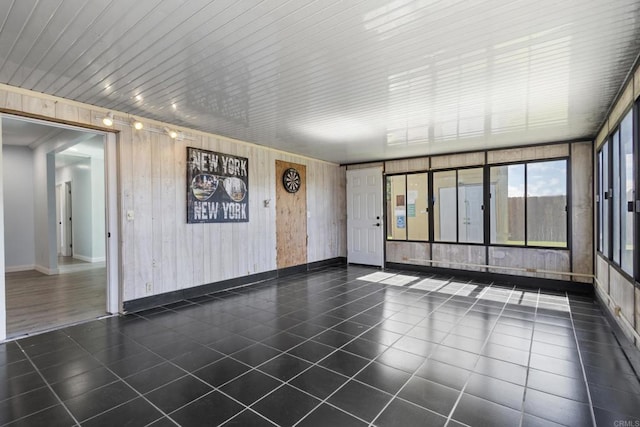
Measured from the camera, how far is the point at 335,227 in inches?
303

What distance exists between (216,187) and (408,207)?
13.4ft

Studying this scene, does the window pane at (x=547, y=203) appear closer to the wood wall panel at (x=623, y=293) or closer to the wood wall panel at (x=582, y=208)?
the wood wall panel at (x=582, y=208)

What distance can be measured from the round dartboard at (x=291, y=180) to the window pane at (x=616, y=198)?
4851 millimetres

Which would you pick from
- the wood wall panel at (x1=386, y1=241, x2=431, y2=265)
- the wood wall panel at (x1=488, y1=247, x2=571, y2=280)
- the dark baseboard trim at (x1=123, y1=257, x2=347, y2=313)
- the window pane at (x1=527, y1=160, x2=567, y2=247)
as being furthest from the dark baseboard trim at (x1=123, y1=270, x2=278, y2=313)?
the window pane at (x1=527, y1=160, x2=567, y2=247)

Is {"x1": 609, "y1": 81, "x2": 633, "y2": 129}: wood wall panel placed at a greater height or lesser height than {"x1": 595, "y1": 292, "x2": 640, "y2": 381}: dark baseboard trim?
greater

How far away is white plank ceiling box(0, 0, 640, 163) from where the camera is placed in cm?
195

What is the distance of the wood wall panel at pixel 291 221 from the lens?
617cm

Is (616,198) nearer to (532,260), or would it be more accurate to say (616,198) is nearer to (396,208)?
(532,260)

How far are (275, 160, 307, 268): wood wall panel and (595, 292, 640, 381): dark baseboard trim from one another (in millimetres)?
4812

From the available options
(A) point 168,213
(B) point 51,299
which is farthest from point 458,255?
(B) point 51,299

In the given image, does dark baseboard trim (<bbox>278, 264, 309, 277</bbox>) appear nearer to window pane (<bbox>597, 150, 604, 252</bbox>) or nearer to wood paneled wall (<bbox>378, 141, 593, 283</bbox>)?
wood paneled wall (<bbox>378, 141, 593, 283</bbox>)

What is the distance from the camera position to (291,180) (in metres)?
6.41

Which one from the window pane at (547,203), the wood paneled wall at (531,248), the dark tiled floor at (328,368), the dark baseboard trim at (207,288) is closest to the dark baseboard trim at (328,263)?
the dark baseboard trim at (207,288)

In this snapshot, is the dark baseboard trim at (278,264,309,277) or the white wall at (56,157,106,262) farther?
the white wall at (56,157,106,262)
